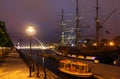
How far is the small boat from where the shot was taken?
3347 centimetres

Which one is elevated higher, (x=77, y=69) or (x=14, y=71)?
(x=14, y=71)

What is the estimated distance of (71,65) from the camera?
37469 mm

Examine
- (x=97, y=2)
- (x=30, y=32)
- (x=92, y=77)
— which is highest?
(x=97, y=2)

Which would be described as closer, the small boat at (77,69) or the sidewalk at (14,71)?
the sidewalk at (14,71)

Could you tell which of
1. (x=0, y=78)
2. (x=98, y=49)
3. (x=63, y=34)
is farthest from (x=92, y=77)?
(x=63, y=34)

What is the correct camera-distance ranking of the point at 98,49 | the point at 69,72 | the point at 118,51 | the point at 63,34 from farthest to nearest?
the point at 63,34, the point at 98,49, the point at 118,51, the point at 69,72

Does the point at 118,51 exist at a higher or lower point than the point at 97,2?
lower

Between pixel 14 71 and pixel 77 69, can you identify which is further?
pixel 77 69

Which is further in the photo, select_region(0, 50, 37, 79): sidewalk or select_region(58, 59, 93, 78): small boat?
select_region(58, 59, 93, 78): small boat

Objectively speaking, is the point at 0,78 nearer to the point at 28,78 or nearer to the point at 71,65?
the point at 28,78

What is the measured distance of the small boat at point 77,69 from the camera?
33469 millimetres

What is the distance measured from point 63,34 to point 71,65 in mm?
98955

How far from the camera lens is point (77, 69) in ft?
115

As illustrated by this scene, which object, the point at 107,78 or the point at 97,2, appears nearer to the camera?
the point at 107,78
